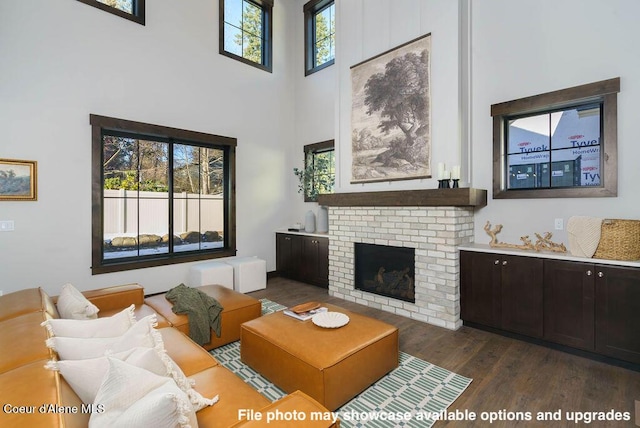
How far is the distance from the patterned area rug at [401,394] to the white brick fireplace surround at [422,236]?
3.50 ft

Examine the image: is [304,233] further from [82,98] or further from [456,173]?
[82,98]

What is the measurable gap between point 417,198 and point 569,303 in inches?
69.5

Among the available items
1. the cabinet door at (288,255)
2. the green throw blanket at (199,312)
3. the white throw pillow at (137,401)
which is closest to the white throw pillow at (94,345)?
the white throw pillow at (137,401)

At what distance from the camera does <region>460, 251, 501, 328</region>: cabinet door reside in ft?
10.6

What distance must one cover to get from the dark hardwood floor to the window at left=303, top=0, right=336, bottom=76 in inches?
194

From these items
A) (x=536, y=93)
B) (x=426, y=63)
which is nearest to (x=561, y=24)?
(x=536, y=93)

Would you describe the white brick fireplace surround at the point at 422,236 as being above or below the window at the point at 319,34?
below

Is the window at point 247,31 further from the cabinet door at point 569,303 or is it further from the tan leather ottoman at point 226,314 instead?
the cabinet door at point 569,303

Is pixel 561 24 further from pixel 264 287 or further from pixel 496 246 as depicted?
pixel 264 287

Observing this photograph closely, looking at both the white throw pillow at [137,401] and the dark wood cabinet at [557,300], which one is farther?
the dark wood cabinet at [557,300]

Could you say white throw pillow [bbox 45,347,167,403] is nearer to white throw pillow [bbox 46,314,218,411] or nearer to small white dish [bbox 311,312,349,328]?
white throw pillow [bbox 46,314,218,411]

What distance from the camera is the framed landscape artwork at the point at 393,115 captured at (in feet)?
12.4

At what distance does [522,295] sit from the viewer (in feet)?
10.0

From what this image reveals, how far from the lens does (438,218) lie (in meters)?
3.59
